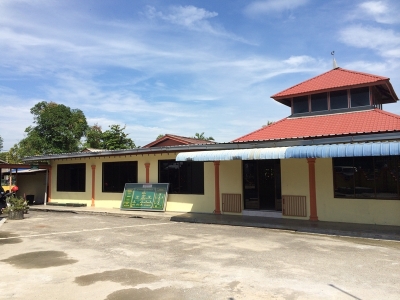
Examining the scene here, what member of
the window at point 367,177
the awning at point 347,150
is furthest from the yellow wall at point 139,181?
the window at point 367,177

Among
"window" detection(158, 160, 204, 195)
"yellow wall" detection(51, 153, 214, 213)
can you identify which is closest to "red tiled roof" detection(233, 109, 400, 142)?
"window" detection(158, 160, 204, 195)

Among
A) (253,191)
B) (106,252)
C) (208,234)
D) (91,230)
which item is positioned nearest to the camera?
(106,252)

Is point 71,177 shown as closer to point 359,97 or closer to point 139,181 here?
point 139,181

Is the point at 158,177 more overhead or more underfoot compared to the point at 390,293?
more overhead

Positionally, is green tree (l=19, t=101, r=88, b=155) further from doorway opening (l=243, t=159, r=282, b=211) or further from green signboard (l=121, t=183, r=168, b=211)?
doorway opening (l=243, t=159, r=282, b=211)

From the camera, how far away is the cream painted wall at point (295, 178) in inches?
475

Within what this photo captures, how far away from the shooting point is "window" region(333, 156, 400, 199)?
34.4 feet

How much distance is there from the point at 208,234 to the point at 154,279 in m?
4.55

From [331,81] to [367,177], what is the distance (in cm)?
616

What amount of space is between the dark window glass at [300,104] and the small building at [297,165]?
5 centimetres

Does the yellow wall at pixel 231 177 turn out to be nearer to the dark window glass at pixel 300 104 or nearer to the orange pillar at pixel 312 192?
the orange pillar at pixel 312 192

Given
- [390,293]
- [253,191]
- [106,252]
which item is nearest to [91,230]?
[106,252]

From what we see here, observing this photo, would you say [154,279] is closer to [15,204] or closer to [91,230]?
[91,230]

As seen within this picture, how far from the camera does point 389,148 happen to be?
341 inches
